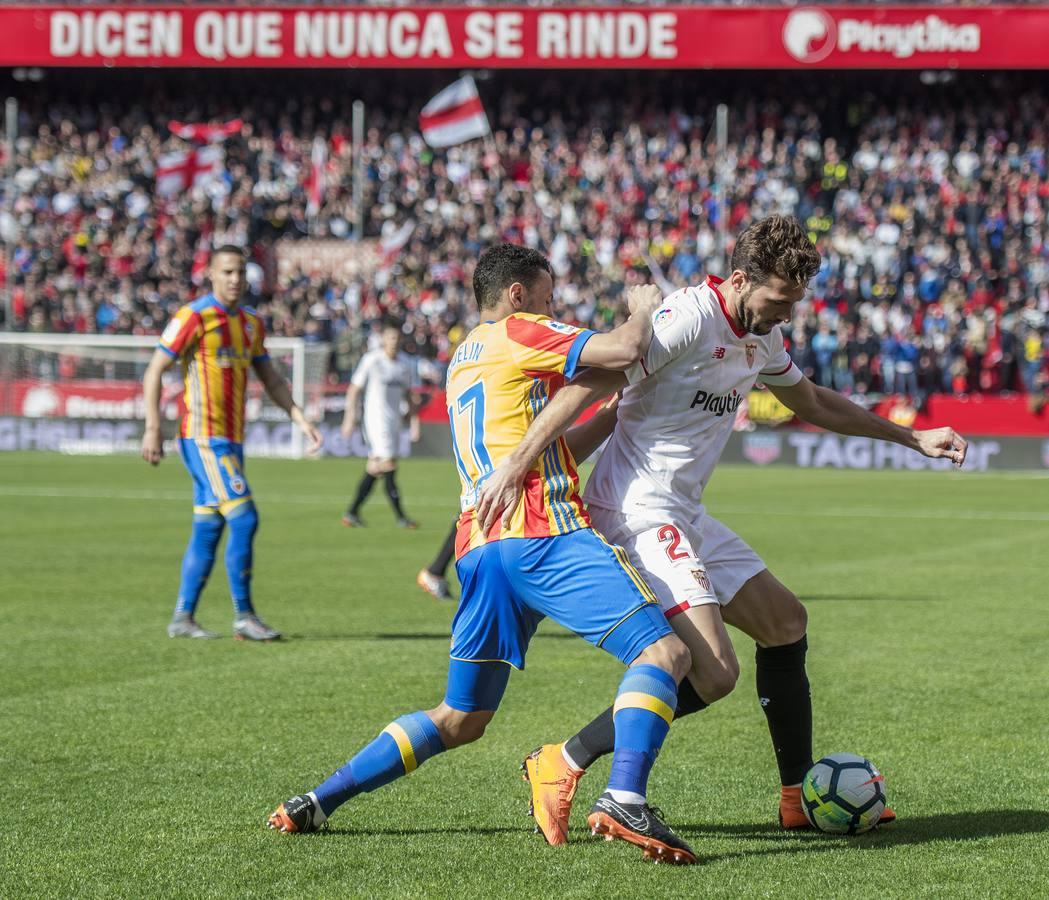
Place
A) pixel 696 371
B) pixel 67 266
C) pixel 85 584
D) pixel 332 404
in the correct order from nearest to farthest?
pixel 696 371, pixel 85 584, pixel 332 404, pixel 67 266

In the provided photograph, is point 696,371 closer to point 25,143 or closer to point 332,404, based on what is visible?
point 332,404

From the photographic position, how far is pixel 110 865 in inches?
178

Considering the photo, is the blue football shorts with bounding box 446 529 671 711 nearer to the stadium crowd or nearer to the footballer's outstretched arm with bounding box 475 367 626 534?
the footballer's outstretched arm with bounding box 475 367 626 534

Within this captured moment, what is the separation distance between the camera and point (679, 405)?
4910 mm

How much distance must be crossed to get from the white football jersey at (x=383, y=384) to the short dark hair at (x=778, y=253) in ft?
43.0

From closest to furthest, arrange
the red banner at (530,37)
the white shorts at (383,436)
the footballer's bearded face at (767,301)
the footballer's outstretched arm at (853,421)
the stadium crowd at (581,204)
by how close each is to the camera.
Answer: the footballer's bearded face at (767,301) < the footballer's outstretched arm at (853,421) < the white shorts at (383,436) < the stadium crowd at (581,204) < the red banner at (530,37)

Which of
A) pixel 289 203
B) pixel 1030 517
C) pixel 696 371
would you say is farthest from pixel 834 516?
pixel 289 203

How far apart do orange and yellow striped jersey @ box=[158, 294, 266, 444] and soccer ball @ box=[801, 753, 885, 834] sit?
5140 mm

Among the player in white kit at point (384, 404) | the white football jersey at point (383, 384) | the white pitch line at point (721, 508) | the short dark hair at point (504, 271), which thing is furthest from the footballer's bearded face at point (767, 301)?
the white pitch line at point (721, 508)

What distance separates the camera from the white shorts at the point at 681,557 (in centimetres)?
471

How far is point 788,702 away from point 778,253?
1.56 meters

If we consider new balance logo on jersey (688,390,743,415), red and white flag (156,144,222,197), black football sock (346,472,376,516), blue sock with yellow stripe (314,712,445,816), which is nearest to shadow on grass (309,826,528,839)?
blue sock with yellow stripe (314,712,445,816)

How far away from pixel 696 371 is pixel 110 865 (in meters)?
2.32

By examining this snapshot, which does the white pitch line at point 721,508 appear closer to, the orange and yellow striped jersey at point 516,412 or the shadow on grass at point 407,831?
the shadow on grass at point 407,831
